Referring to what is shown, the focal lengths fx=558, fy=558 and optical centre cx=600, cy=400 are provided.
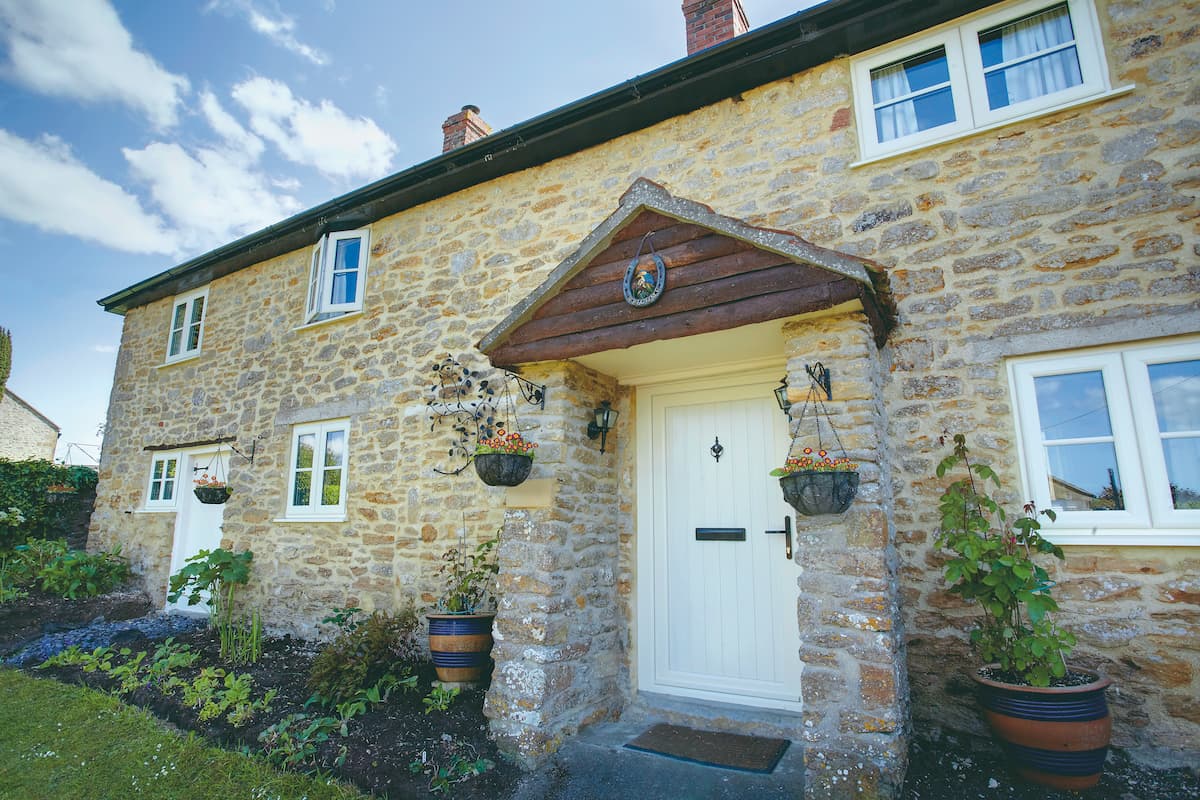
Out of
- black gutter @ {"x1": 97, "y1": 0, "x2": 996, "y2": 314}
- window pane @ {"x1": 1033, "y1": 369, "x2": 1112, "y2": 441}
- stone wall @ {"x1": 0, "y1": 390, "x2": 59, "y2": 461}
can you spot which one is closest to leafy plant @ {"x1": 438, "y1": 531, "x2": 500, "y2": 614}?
black gutter @ {"x1": 97, "y1": 0, "x2": 996, "y2": 314}

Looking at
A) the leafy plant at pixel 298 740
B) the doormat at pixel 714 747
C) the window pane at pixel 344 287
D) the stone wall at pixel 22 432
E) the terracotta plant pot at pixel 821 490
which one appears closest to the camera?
the terracotta plant pot at pixel 821 490

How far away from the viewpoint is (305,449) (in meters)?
7.36

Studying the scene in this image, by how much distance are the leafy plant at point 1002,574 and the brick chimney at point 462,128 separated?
7158 mm

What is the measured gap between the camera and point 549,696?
3.69m

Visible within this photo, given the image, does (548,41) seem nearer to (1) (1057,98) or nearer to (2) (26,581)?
(1) (1057,98)

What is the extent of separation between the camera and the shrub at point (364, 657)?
462 cm

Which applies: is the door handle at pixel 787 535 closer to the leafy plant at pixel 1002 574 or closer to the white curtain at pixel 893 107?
the leafy plant at pixel 1002 574

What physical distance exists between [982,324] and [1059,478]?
111 cm

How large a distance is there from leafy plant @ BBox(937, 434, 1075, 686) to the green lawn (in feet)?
12.3

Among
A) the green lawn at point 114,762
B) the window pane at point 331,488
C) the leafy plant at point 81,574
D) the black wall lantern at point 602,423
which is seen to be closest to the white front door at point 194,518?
the leafy plant at point 81,574

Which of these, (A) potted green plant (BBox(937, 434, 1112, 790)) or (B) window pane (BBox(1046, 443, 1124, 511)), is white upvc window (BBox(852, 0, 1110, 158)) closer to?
(B) window pane (BBox(1046, 443, 1124, 511))

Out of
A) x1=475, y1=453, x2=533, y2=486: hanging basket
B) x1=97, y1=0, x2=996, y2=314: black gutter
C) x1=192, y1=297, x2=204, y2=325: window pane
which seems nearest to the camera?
x1=475, y1=453, x2=533, y2=486: hanging basket

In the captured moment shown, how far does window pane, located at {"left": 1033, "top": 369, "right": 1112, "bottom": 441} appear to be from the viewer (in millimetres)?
3514

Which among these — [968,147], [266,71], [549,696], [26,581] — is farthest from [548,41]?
[26,581]
